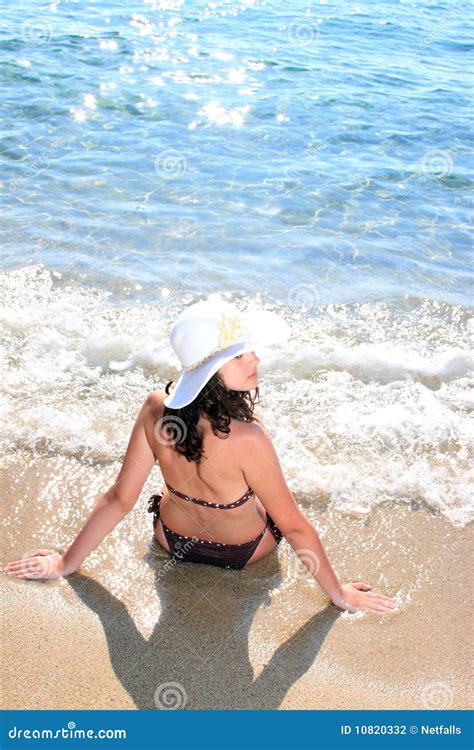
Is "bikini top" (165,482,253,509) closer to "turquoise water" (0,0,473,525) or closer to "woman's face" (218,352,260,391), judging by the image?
"woman's face" (218,352,260,391)

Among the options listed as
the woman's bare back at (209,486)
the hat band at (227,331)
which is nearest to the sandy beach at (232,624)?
the woman's bare back at (209,486)

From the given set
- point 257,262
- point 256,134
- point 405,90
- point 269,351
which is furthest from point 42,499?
point 405,90

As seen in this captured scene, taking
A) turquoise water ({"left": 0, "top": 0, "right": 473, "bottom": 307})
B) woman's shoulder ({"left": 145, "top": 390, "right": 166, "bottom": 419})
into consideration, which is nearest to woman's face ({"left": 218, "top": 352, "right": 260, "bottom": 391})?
woman's shoulder ({"left": 145, "top": 390, "right": 166, "bottom": 419})

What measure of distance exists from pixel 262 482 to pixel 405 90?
10111 mm

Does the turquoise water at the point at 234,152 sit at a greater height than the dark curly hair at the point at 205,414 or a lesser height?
lesser

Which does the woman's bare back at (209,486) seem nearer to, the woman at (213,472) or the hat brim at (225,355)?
the woman at (213,472)

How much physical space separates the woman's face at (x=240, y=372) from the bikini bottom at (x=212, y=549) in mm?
838

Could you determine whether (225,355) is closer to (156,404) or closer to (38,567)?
(156,404)

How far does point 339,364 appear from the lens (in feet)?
17.7

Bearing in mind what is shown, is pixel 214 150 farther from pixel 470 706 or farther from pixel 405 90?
pixel 470 706

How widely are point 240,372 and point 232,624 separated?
1.11 m

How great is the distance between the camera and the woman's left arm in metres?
3.29

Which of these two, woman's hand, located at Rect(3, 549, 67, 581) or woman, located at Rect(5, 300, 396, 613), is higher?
woman, located at Rect(5, 300, 396, 613)

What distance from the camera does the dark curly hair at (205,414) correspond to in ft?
9.80
